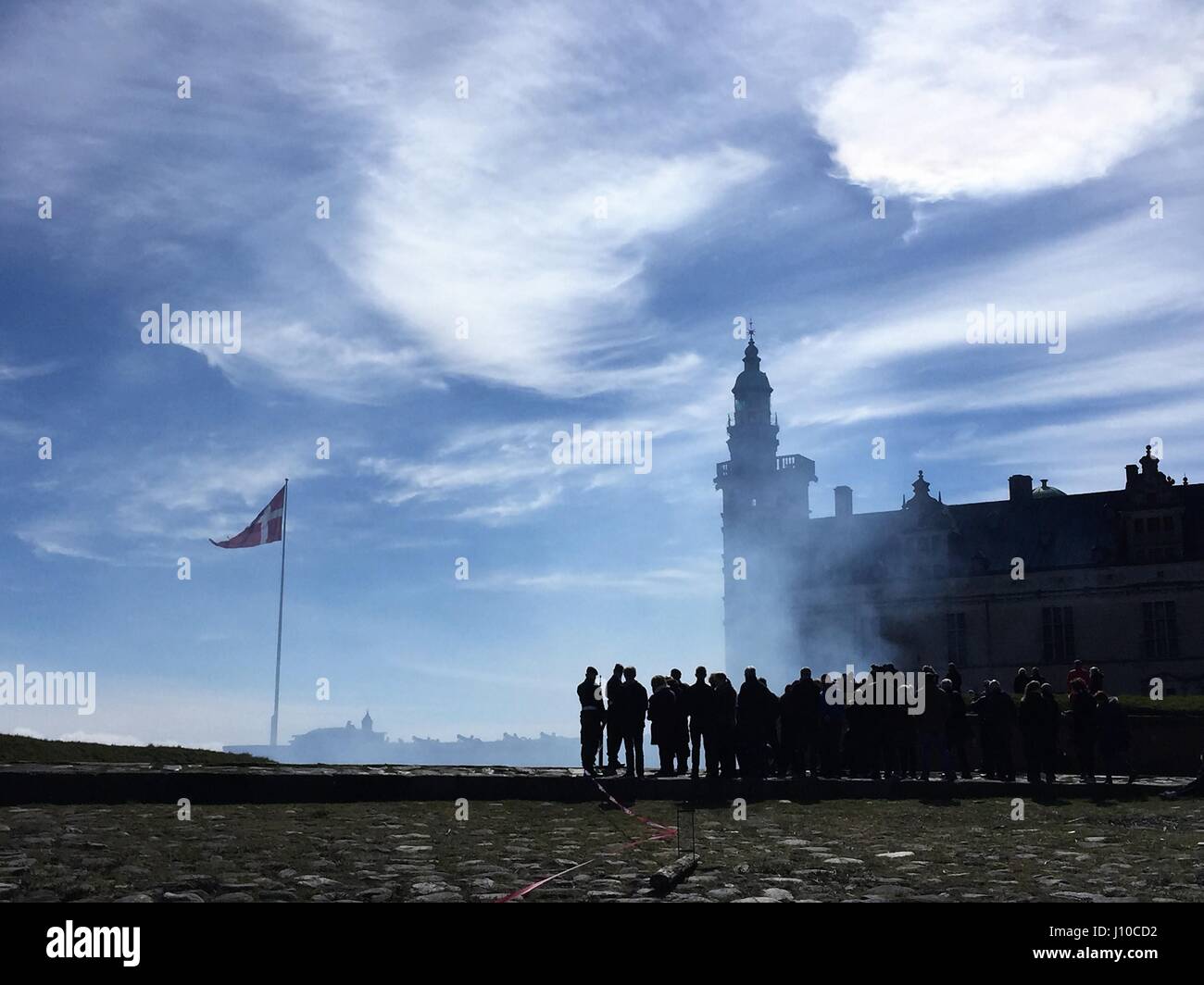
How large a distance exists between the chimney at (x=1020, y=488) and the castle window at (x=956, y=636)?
7.82 metres

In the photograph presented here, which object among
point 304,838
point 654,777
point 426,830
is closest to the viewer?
point 304,838

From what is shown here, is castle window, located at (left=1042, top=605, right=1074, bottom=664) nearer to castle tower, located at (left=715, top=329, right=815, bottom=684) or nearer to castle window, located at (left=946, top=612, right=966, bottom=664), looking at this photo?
castle window, located at (left=946, top=612, right=966, bottom=664)

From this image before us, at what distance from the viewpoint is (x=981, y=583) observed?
6188 cm

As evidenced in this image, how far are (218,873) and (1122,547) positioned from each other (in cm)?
5647

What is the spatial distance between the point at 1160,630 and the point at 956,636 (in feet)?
31.4

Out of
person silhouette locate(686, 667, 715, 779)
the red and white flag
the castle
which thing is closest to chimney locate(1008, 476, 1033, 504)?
the castle

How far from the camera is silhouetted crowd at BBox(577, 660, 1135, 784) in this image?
885 inches

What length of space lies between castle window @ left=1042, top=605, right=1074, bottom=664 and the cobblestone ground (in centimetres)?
4275

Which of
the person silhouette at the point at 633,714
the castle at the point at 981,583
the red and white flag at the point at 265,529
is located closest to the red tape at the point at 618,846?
the person silhouette at the point at 633,714

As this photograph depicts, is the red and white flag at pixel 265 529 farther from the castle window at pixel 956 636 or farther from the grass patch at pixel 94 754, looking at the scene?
the castle window at pixel 956 636

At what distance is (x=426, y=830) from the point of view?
14.9 m

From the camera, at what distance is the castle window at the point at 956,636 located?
2434 inches
